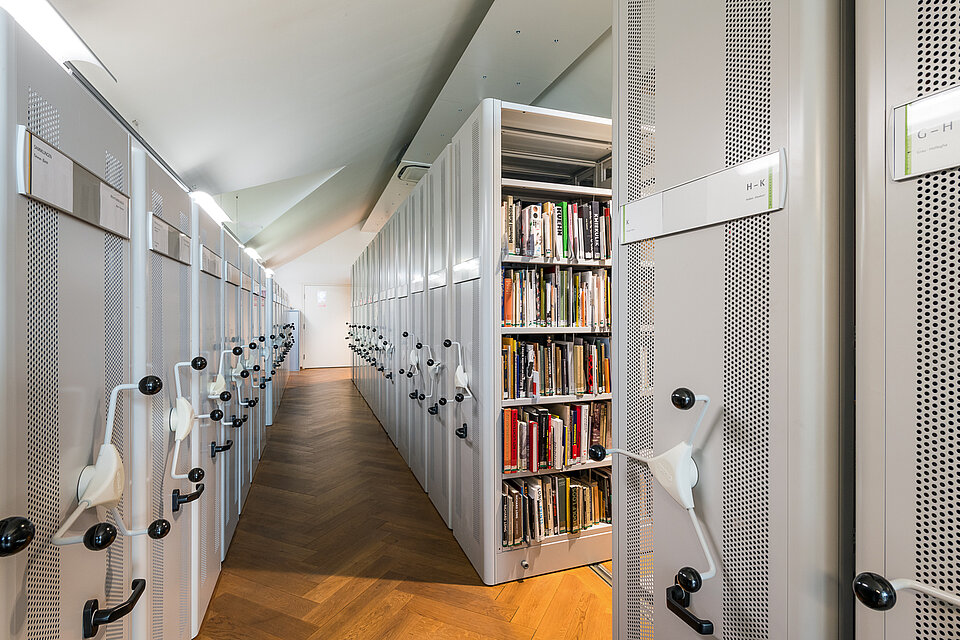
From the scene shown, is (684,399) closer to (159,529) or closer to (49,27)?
(159,529)

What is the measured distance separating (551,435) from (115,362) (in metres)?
1.96

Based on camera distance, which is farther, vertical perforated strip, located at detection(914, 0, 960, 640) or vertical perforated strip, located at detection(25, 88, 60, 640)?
vertical perforated strip, located at detection(25, 88, 60, 640)

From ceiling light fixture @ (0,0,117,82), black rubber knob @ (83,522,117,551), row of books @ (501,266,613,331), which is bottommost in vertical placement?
black rubber knob @ (83,522,117,551)

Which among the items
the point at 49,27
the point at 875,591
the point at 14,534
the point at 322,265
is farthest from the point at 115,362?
the point at 322,265

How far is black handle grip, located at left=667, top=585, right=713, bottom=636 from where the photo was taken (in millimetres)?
918

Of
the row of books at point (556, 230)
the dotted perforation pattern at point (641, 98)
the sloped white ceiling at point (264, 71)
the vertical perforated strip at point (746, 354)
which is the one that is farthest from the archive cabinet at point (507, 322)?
the vertical perforated strip at point (746, 354)

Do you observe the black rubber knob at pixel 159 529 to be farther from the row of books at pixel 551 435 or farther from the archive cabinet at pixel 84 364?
the row of books at pixel 551 435

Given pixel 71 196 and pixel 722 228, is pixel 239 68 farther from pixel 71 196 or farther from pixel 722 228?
pixel 722 228

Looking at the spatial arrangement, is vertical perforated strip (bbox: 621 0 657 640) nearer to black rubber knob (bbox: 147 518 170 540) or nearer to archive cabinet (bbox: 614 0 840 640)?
archive cabinet (bbox: 614 0 840 640)

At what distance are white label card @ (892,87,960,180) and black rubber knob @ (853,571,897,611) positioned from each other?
61 centimetres

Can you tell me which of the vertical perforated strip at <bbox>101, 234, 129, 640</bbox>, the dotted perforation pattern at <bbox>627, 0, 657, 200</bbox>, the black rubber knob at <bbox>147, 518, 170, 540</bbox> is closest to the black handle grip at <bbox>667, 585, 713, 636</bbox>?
the dotted perforation pattern at <bbox>627, 0, 657, 200</bbox>

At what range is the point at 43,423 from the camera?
0.82 metres

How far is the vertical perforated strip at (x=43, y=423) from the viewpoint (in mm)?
782

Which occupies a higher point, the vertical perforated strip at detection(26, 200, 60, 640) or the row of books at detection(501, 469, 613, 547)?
the vertical perforated strip at detection(26, 200, 60, 640)
